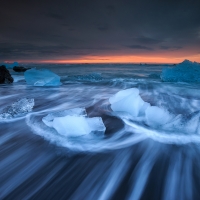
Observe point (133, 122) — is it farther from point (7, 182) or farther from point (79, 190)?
point (7, 182)

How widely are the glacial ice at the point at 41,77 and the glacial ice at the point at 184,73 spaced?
6.76 m

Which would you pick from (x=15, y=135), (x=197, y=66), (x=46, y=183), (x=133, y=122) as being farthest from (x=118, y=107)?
(x=197, y=66)

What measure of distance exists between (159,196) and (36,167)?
1.14 metres

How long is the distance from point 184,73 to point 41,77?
322 inches

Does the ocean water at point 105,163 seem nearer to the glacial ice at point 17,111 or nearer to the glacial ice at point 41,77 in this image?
the glacial ice at point 17,111

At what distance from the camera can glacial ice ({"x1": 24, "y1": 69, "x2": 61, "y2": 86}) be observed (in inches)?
316

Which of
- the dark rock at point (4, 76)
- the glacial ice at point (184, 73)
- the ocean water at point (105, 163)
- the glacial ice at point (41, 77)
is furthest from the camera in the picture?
the glacial ice at point (184, 73)

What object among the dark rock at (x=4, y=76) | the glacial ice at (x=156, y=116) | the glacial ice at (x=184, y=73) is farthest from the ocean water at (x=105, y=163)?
the glacial ice at (x=184, y=73)

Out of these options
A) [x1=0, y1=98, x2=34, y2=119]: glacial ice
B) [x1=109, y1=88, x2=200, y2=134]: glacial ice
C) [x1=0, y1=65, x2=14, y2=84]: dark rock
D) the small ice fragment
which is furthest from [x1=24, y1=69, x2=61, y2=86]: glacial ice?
the small ice fragment

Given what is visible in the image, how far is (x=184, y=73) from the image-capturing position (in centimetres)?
941

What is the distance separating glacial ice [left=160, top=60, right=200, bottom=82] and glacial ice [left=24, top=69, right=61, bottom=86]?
6756 mm

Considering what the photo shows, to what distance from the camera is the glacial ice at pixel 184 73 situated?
8609 mm

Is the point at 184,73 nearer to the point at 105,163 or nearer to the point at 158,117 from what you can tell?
the point at 158,117

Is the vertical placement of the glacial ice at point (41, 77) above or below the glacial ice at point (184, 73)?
below
